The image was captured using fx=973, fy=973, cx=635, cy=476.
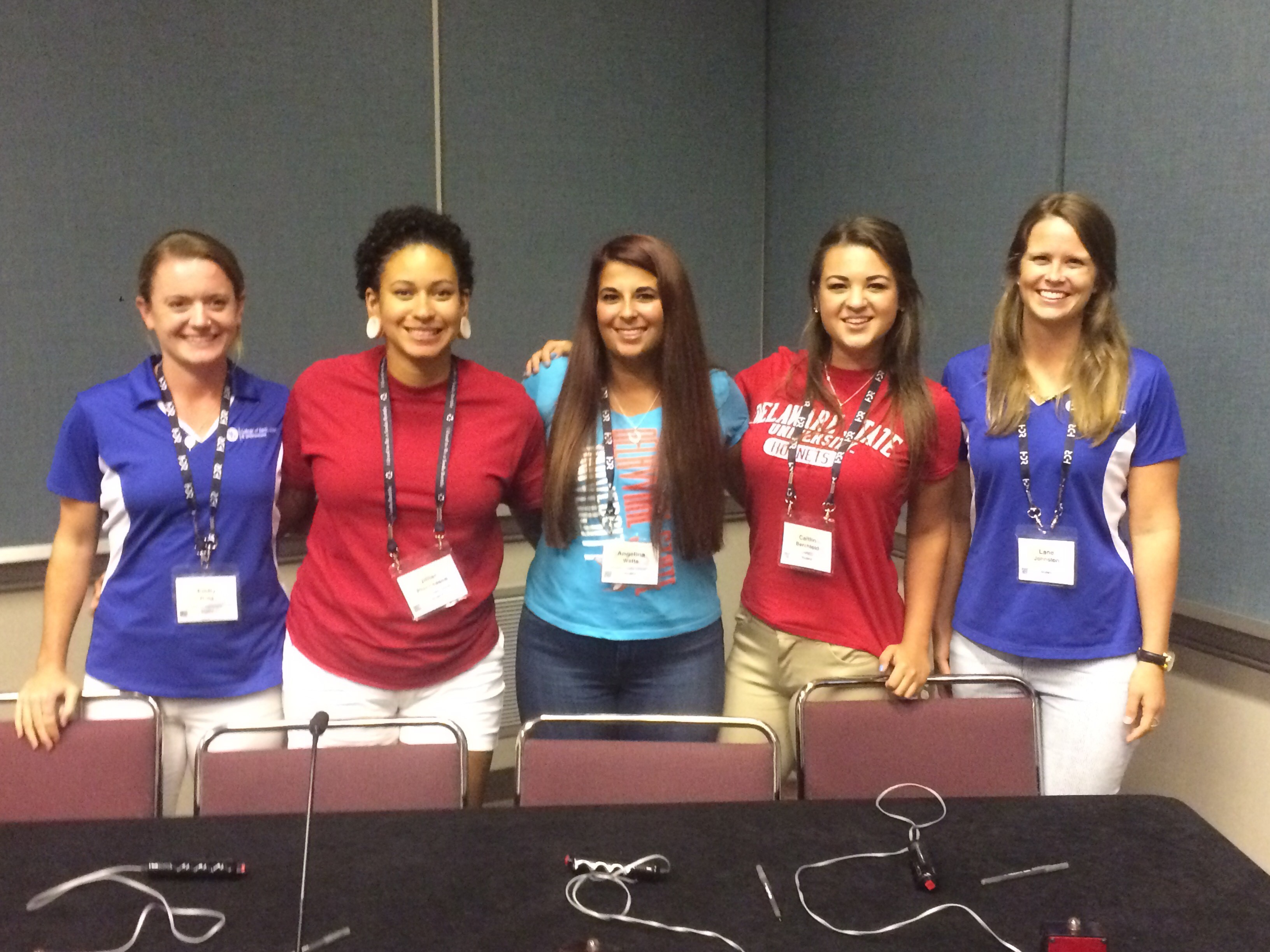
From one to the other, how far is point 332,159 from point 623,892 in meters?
2.37

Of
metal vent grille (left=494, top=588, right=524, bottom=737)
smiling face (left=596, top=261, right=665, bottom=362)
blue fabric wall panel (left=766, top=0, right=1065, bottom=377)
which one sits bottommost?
metal vent grille (left=494, top=588, right=524, bottom=737)

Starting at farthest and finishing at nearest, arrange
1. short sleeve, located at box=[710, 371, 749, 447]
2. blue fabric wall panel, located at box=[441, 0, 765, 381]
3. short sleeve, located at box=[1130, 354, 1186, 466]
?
blue fabric wall panel, located at box=[441, 0, 765, 381]
short sleeve, located at box=[710, 371, 749, 447]
short sleeve, located at box=[1130, 354, 1186, 466]

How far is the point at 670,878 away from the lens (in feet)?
4.15

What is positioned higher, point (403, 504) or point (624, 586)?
point (403, 504)

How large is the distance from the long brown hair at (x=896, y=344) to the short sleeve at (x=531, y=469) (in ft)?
1.80

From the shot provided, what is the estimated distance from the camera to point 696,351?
74.2 inches

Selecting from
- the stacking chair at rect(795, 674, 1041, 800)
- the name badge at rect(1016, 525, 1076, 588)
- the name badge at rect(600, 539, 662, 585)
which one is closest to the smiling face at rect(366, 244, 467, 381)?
the name badge at rect(600, 539, 662, 585)

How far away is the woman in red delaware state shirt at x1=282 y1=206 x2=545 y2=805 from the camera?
1.79m

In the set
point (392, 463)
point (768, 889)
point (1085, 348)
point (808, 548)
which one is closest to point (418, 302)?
point (392, 463)

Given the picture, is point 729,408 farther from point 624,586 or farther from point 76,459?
point 76,459

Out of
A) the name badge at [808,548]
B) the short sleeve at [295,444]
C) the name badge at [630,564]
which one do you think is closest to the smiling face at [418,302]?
the short sleeve at [295,444]

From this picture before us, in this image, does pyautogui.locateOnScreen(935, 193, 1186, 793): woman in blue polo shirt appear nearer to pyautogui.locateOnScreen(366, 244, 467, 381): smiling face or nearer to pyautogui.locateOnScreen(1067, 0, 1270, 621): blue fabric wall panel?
pyautogui.locateOnScreen(1067, 0, 1270, 621): blue fabric wall panel

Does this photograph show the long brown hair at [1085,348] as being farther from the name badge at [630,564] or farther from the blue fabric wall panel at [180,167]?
the blue fabric wall panel at [180,167]

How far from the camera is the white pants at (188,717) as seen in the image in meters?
1.80
